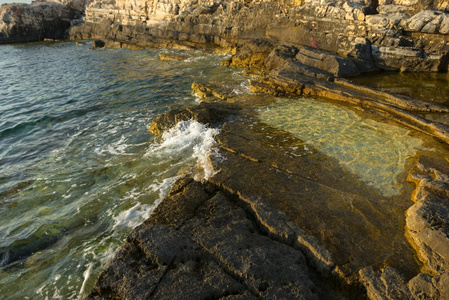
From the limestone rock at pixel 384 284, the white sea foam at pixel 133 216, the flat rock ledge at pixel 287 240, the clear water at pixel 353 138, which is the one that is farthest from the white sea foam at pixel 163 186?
the limestone rock at pixel 384 284

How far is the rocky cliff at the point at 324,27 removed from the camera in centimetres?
1584

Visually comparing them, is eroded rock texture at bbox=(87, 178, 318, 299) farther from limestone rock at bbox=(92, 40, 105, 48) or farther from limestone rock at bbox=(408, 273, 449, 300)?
limestone rock at bbox=(92, 40, 105, 48)

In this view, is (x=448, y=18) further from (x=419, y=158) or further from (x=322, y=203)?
(x=322, y=203)

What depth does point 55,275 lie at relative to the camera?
16.4 feet

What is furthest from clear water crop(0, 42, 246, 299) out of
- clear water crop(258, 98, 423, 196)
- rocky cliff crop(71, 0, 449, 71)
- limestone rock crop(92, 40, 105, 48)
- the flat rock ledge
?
limestone rock crop(92, 40, 105, 48)

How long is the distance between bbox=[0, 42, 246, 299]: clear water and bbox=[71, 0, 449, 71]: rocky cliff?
25.0ft

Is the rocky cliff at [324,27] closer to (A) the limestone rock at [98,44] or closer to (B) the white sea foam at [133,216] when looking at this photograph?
(A) the limestone rock at [98,44]

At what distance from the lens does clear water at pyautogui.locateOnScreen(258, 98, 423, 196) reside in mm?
6773

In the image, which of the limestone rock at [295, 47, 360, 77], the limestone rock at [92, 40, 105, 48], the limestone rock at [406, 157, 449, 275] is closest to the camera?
the limestone rock at [406, 157, 449, 275]

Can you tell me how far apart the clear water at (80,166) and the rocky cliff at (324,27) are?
761cm

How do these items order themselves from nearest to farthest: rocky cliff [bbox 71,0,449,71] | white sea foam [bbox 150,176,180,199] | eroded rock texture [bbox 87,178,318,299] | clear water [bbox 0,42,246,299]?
eroded rock texture [bbox 87,178,318,299]
clear water [bbox 0,42,246,299]
white sea foam [bbox 150,176,180,199]
rocky cliff [bbox 71,0,449,71]

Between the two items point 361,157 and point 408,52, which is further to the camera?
point 408,52

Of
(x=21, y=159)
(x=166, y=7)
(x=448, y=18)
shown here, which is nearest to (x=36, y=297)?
(x=21, y=159)

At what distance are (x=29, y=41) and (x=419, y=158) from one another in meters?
50.2
